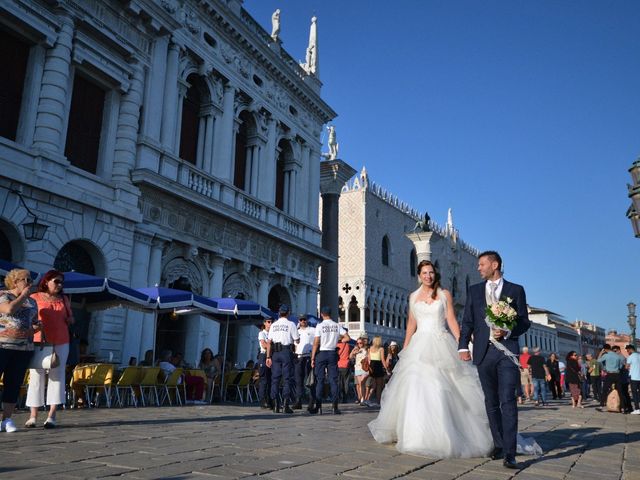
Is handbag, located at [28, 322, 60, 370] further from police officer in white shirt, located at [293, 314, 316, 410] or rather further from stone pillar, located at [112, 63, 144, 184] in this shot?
stone pillar, located at [112, 63, 144, 184]

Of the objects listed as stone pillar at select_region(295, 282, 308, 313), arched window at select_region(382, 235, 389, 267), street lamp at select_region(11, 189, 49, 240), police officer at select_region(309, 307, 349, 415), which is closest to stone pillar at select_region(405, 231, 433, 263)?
stone pillar at select_region(295, 282, 308, 313)

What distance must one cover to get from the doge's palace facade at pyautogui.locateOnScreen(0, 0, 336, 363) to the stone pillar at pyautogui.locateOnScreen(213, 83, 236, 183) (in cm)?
4

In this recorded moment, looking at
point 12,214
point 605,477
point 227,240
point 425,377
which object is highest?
point 227,240

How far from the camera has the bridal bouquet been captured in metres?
4.25

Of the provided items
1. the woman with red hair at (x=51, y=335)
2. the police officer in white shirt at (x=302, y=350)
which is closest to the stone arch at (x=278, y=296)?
the police officer in white shirt at (x=302, y=350)

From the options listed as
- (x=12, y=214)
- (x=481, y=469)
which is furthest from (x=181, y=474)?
(x=12, y=214)

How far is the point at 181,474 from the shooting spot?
135 inches

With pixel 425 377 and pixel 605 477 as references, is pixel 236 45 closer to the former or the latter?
pixel 425 377

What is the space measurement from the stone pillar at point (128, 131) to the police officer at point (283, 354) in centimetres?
684

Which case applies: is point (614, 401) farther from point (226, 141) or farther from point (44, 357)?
point (226, 141)

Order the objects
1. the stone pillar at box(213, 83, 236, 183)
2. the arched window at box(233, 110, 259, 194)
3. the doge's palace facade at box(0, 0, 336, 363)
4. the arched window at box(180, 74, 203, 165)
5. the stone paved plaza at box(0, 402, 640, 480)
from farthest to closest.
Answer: the arched window at box(233, 110, 259, 194) → the stone pillar at box(213, 83, 236, 183) → the arched window at box(180, 74, 203, 165) → the doge's palace facade at box(0, 0, 336, 363) → the stone paved plaza at box(0, 402, 640, 480)

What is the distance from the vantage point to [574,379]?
46.2 feet

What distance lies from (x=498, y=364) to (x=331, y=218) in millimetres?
19970

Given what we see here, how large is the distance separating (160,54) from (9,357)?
473 inches
